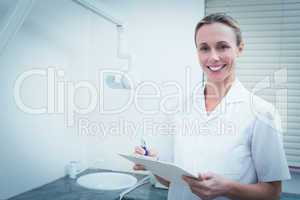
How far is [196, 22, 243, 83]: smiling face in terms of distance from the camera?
1116 millimetres

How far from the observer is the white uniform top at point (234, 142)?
105 cm

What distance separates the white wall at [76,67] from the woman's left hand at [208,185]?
100cm

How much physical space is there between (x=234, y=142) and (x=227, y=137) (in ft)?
0.10

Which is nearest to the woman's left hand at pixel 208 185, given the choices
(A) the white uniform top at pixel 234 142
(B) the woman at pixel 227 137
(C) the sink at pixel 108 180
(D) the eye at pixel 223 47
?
(B) the woman at pixel 227 137

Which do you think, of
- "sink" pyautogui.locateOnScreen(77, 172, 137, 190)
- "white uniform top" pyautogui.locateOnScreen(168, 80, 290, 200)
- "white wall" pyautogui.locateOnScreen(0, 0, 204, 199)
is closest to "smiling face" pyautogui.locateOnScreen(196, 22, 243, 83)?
"white uniform top" pyautogui.locateOnScreen(168, 80, 290, 200)

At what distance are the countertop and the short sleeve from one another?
0.75 meters

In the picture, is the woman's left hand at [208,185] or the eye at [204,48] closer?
the woman's left hand at [208,185]

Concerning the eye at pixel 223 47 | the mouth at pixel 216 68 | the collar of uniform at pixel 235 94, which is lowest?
the collar of uniform at pixel 235 94

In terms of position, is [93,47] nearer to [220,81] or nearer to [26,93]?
[26,93]

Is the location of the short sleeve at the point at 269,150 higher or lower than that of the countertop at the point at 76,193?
higher

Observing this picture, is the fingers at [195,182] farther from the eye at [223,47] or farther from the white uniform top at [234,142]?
the eye at [223,47]

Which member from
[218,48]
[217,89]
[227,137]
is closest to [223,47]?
[218,48]

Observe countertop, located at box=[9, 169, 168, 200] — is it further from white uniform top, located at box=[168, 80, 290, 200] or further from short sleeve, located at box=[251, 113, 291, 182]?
short sleeve, located at box=[251, 113, 291, 182]

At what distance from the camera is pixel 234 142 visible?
44.1 inches
